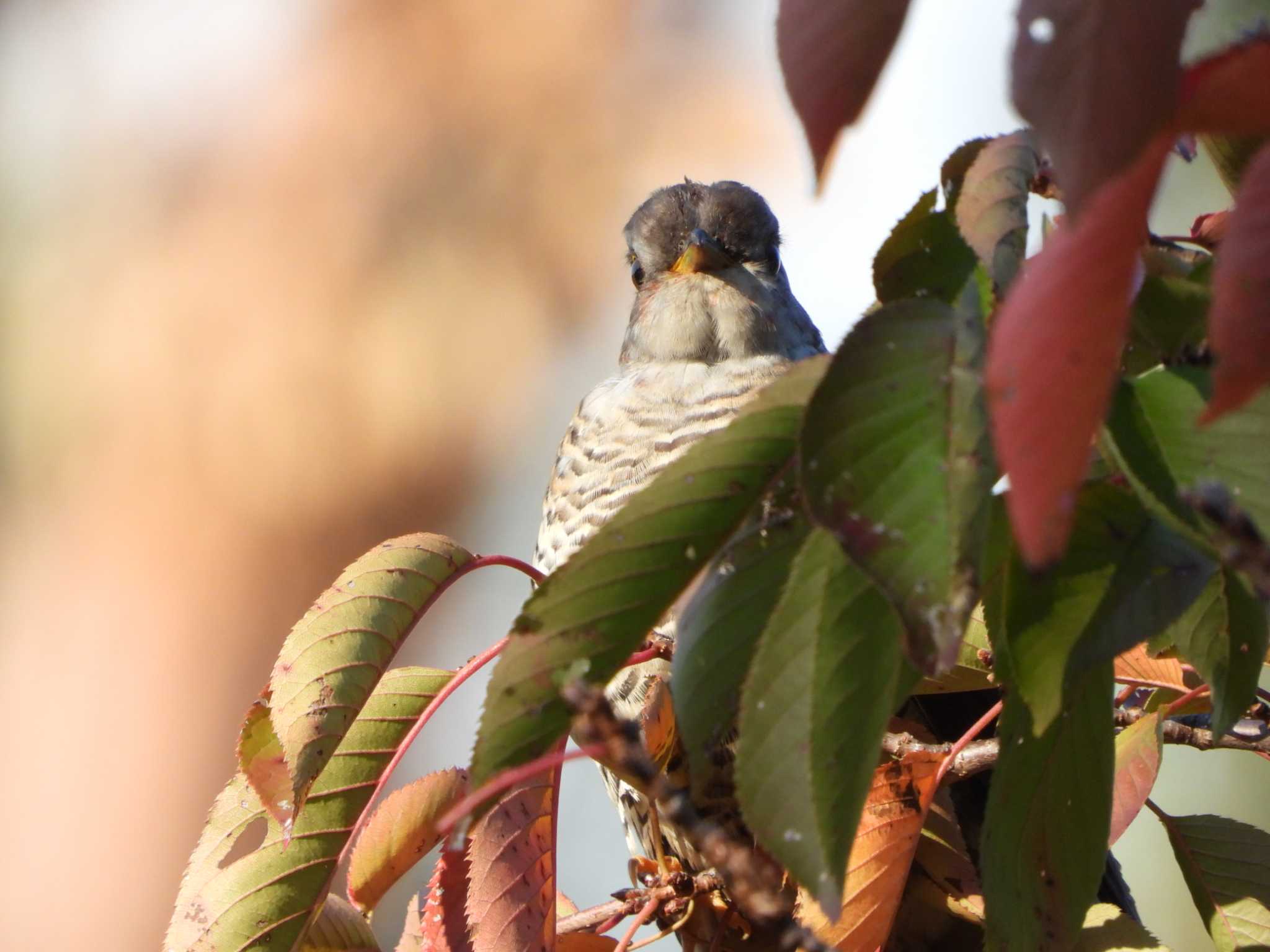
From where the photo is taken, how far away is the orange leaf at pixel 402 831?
0.97 meters

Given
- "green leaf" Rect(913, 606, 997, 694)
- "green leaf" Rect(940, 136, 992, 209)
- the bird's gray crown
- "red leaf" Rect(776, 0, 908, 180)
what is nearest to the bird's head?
the bird's gray crown

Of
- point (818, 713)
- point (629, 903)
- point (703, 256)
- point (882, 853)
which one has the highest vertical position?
point (703, 256)

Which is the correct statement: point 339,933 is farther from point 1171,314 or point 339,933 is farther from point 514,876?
point 1171,314

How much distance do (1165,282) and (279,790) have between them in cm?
67

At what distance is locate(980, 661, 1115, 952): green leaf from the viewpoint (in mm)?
597

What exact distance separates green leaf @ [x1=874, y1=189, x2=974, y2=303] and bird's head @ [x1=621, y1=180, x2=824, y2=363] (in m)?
1.47

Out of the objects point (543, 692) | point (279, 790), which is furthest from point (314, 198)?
point (543, 692)

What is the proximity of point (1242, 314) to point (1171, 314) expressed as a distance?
A: 22 cm

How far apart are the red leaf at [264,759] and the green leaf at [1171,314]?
62 cm

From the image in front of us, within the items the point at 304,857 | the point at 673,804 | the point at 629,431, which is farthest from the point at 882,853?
the point at 629,431

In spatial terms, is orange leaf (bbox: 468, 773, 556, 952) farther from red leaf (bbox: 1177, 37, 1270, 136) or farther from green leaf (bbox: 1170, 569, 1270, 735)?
red leaf (bbox: 1177, 37, 1270, 136)

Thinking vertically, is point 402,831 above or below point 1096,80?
below

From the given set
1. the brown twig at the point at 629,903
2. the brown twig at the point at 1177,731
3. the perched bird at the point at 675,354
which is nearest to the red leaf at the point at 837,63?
the brown twig at the point at 1177,731

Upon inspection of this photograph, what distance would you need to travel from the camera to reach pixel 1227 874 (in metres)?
0.94
